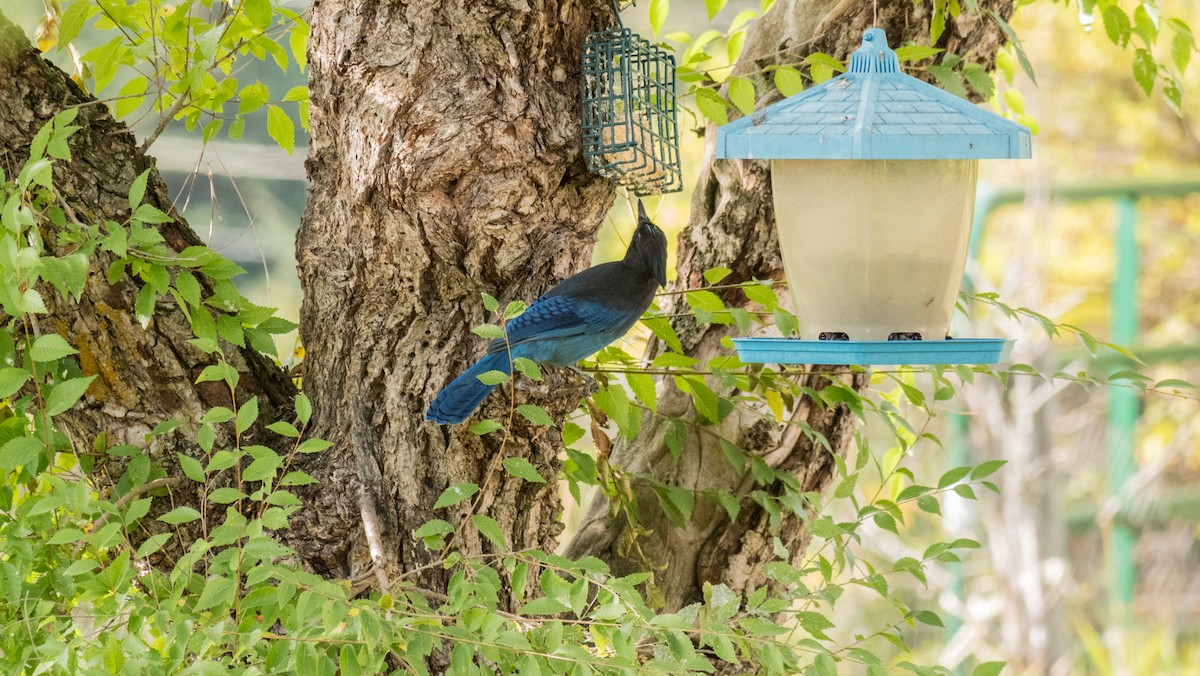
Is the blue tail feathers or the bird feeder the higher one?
the bird feeder

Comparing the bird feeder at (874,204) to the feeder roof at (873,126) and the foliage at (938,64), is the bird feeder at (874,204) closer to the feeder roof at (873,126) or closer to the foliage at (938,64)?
the feeder roof at (873,126)

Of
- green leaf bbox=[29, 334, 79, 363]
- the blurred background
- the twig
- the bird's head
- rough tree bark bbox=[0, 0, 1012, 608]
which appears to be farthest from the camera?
the blurred background

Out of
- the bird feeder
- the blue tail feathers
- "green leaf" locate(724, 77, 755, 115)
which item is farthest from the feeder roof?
the blue tail feathers

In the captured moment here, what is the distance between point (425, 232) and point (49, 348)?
0.69 metres

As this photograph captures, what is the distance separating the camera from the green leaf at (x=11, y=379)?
6.07 feet

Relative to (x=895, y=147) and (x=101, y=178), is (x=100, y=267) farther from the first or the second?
(x=895, y=147)

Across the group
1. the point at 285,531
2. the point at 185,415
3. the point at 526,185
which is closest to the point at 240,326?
the point at 185,415

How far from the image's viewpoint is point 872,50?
6.64ft

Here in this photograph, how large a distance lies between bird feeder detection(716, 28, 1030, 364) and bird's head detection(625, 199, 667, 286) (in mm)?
362

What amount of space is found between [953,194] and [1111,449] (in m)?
4.35

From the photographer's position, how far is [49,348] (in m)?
1.80

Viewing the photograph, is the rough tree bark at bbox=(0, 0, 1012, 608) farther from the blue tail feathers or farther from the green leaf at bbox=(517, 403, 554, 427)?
the green leaf at bbox=(517, 403, 554, 427)

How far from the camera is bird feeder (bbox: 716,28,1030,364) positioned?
1835 millimetres

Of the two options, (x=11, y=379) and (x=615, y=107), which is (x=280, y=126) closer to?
(x=615, y=107)
